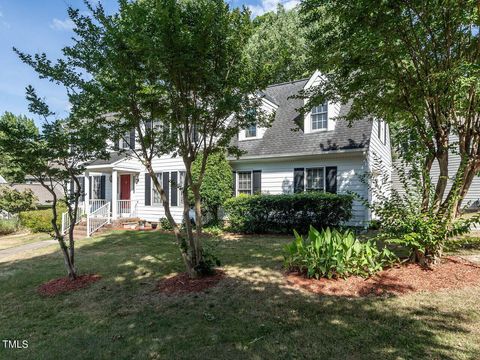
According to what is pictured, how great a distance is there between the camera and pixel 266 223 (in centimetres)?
1137

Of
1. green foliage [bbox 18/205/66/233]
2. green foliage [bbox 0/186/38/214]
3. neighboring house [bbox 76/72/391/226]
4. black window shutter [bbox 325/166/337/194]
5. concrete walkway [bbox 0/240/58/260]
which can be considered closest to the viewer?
concrete walkway [bbox 0/240/58/260]

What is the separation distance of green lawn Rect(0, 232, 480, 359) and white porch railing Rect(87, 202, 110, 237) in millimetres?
7346

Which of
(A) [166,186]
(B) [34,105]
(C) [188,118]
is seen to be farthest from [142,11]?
(A) [166,186]

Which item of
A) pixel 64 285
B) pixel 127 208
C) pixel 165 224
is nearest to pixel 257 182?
pixel 165 224

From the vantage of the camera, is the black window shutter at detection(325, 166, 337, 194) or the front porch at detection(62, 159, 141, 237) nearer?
the black window shutter at detection(325, 166, 337, 194)

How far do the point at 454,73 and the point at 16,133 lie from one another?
7.37 meters

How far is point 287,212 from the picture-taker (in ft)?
35.7

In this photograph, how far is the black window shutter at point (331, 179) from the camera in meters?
11.3

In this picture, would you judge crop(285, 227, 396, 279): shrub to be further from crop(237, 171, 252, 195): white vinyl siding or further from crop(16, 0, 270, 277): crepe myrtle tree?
crop(237, 171, 252, 195): white vinyl siding

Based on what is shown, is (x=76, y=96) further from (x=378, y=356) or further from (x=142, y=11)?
(x=378, y=356)

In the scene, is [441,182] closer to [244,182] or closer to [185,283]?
[185,283]

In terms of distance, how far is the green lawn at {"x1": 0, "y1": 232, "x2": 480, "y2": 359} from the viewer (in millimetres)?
3121

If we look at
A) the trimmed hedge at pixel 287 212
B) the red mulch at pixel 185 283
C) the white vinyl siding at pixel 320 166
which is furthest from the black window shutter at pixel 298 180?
the red mulch at pixel 185 283

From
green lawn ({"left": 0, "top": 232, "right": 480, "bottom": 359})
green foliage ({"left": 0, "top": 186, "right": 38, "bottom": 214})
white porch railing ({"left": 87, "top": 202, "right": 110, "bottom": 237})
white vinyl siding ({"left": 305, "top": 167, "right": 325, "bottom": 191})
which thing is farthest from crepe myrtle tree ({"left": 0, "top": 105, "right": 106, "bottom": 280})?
green foliage ({"left": 0, "top": 186, "right": 38, "bottom": 214})
